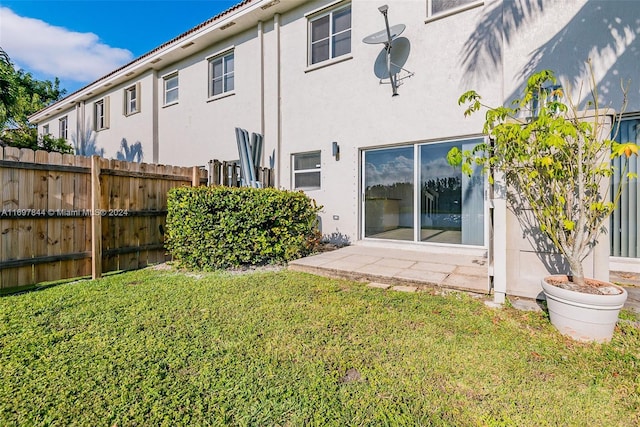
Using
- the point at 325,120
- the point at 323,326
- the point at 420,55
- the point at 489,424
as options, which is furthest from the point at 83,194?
the point at 420,55

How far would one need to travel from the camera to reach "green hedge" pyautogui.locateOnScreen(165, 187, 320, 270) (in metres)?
5.36

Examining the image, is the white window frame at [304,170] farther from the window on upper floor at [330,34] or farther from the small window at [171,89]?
the small window at [171,89]

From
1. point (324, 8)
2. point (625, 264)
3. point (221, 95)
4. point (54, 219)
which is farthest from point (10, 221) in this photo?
point (625, 264)

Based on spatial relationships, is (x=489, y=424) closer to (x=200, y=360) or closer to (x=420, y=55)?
(x=200, y=360)

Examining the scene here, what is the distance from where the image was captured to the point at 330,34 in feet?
25.4

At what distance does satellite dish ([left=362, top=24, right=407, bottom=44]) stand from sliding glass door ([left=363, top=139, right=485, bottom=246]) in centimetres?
230

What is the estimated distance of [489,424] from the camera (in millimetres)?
1839

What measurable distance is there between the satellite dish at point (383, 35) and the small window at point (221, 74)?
16.8 ft

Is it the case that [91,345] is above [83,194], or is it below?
below

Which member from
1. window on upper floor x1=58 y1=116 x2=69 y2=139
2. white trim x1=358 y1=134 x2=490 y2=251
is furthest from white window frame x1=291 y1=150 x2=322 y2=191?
window on upper floor x1=58 y1=116 x2=69 y2=139

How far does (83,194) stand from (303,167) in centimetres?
487

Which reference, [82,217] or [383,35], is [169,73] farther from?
[383,35]

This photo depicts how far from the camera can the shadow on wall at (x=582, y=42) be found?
180 inches

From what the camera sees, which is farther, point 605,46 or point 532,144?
point 605,46
